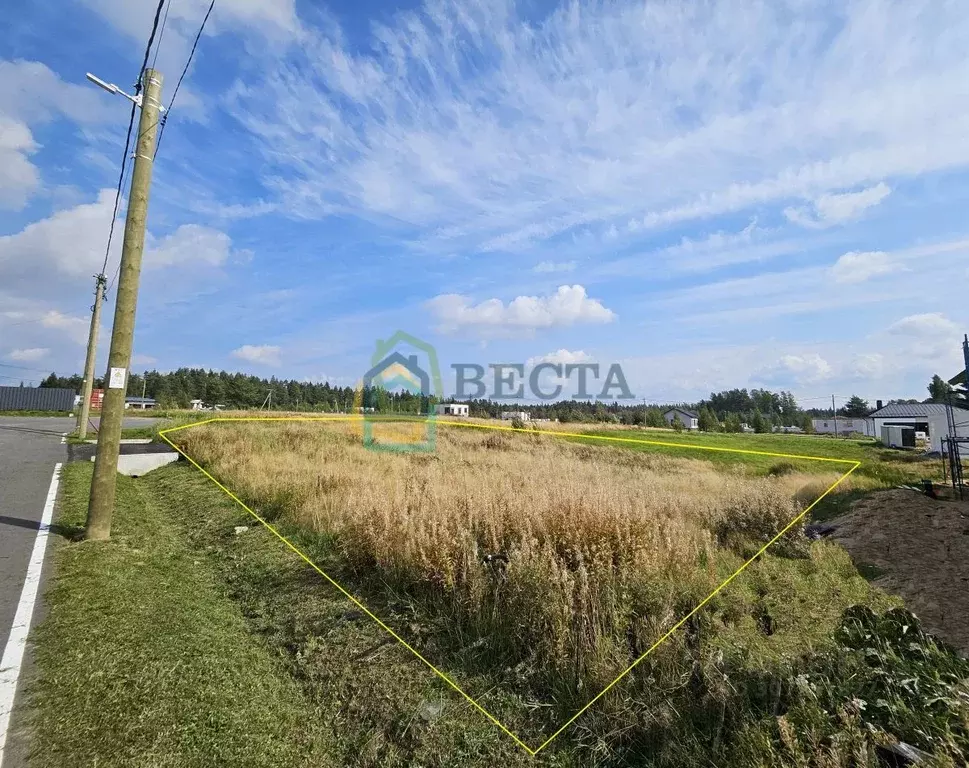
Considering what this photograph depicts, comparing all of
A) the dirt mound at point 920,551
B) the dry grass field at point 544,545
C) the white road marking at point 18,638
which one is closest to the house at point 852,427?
the dirt mound at point 920,551

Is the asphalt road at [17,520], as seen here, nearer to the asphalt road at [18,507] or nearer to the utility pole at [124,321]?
the asphalt road at [18,507]

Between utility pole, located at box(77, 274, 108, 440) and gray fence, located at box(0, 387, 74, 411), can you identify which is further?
gray fence, located at box(0, 387, 74, 411)

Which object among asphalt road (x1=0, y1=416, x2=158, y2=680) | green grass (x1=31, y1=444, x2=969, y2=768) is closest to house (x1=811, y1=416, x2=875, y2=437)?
green grass (x1=31, y1=444, x2=969, y2=768)

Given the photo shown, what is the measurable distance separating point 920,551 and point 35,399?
79.9 meters

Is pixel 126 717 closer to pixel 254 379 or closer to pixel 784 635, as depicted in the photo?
pixel 784 635

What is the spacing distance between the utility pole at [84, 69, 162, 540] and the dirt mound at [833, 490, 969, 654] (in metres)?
9.38

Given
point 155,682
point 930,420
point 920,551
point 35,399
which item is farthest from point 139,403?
point 920,551

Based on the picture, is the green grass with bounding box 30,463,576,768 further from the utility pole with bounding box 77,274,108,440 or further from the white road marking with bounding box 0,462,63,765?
the utility pole with bounding box 77,274,108,440

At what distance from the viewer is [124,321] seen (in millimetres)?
7211

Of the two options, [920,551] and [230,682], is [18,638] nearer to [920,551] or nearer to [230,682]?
[230,682]

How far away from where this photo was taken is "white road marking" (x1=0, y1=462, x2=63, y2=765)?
10.0 feet

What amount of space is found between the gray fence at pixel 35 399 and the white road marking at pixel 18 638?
67.1 meters

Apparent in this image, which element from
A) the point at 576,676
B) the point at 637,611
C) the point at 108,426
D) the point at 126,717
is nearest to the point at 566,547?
the point at 637,611

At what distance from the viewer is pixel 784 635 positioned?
12.9ft
